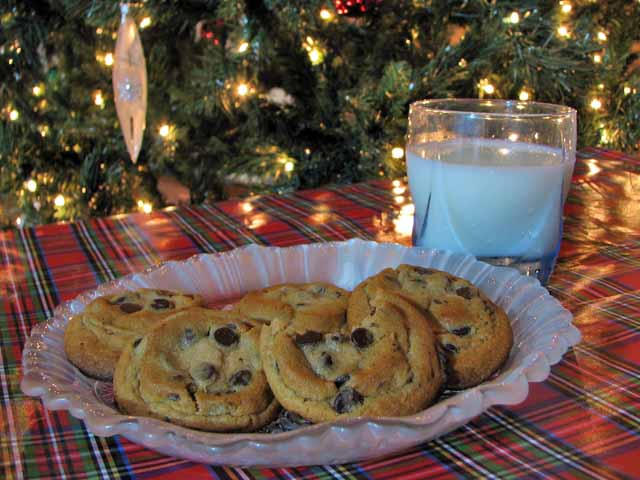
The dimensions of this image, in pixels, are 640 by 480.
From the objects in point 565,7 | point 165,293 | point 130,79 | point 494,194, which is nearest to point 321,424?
point 165,293

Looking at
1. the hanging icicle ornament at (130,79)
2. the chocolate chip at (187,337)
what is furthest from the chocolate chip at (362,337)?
the hanging icicle ornament at (130,79)

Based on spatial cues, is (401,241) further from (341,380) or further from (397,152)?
(397,152)

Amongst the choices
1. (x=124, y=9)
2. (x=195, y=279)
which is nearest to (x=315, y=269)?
(x=195, y=279)

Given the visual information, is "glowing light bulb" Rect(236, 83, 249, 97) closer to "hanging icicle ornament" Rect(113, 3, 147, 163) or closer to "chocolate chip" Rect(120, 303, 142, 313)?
"hanging icicle ornament" Rect(113, 3, 147, 163)

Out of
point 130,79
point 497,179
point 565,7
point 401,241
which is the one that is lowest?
point 401,241

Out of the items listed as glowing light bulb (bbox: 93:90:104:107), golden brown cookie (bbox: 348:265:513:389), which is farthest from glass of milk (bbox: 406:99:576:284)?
glowing light bulb (bbox: 93:90:104:107)

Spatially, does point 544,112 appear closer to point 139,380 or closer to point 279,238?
point 279,238

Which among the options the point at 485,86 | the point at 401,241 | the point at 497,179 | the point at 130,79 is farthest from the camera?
the point at 485,86
